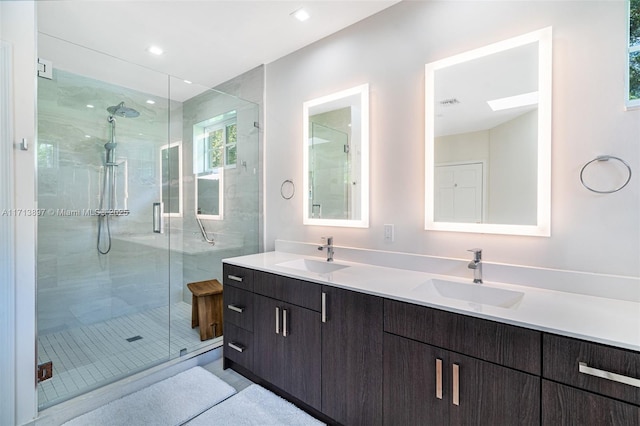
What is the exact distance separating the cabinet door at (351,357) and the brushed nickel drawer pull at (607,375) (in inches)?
28.5

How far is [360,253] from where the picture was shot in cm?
211

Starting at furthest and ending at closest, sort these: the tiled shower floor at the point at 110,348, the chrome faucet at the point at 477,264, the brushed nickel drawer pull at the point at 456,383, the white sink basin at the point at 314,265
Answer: the white sink basin at the point at 314,265, the tiled shower floor at the point at 110,348, the chrome faucet at the point at 477,264, the brushed nickel drawer pull at the point at 456,383

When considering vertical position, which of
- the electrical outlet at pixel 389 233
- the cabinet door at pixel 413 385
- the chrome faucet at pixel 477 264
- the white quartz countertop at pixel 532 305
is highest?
the electrical outlet at pixel 389 233

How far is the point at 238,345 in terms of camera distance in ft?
6.94

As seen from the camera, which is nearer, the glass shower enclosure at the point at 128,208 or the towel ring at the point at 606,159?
Answer: the towel ring at the point at 606,159

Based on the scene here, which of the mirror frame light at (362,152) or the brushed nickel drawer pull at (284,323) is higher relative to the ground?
the mirror frame light at (362,152)

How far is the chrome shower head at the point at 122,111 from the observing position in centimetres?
269

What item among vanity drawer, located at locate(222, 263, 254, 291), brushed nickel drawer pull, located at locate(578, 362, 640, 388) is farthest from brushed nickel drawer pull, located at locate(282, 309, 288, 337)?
brushed nickel drawer pull, located at locate(578, 362, 640, 388)

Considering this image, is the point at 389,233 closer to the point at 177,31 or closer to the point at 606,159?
the point at 606,159

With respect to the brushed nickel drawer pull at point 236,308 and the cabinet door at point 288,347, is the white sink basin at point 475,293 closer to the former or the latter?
the cabinet door at point 288,347

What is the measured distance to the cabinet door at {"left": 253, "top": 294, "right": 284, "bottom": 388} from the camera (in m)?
1.84

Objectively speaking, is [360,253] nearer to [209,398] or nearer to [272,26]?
[209,398]

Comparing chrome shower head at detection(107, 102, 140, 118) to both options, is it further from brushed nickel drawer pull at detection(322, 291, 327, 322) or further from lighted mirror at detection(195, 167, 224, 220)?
brushed nickel drawer pull at detection(322, 291, 327, 322)

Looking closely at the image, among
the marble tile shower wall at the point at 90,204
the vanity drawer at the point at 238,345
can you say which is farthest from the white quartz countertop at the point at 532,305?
the marble tile shower wall at the point at 90,204
